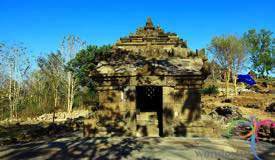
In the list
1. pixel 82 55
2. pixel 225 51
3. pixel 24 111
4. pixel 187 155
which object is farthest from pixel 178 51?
pixel 225 51

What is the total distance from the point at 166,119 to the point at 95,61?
3.57m

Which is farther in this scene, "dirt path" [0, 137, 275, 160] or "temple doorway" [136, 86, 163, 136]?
"temple doorway" [136, 86, 163, 136]

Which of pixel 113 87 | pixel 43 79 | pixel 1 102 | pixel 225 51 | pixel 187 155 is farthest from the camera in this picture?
pixel 43 79

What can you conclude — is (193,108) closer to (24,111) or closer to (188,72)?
(188,72)

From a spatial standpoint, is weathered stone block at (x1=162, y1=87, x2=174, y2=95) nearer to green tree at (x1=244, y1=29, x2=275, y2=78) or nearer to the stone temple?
the stone temple

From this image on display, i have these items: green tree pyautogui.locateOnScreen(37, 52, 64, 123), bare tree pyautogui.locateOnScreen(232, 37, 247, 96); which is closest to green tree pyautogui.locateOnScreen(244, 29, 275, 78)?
bare tree pyautogui.locateOnScreen(232, 37, 247, 96)

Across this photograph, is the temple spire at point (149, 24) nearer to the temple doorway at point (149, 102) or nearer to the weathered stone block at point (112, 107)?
the temple doorway at point (149, 102)

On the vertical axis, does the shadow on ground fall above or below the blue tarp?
below

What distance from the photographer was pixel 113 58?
9.75 m

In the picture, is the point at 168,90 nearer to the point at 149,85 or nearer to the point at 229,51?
the point at 149,85

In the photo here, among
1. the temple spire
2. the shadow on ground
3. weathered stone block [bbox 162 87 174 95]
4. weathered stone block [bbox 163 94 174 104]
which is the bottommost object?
the shadow on ground

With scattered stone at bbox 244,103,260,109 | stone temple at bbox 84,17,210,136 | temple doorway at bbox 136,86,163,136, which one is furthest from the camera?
scattered stone at bbox 244,103,260,109

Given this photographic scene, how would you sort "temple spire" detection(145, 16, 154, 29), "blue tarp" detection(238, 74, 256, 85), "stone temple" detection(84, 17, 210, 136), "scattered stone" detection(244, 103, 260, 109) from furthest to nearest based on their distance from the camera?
"blue tarp" detection(238, 74, 256, 85), "scattered stone" detection(244, 103, 260, 109), "temple spire" detection(145, 16, 154, 29), "stone temple" detection(84, 17, 210, 136)

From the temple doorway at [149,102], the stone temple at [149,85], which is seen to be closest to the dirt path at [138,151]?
the stone temple at [149,85]
